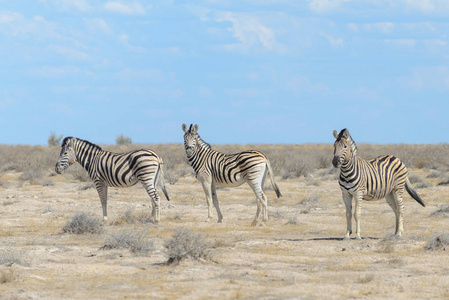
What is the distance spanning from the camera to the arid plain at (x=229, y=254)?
29.9 ft

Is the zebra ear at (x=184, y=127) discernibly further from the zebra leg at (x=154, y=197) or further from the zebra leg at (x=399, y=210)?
the zebra leg at (x=399, y=210)

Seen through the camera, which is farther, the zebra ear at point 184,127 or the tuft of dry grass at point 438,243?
the zebra ear at point 184,127

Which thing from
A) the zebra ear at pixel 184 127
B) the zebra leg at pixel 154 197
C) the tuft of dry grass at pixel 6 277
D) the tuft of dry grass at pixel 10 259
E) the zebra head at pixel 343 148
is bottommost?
the tuft of dry grass at pixel 6 277

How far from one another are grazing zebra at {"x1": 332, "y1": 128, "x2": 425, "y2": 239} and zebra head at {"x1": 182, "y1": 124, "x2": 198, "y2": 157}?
15.5 ft

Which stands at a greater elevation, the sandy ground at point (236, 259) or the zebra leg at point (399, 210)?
the zebra leg at point (399, 210)

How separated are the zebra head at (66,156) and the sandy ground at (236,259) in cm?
142

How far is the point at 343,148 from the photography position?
1297 centimetres

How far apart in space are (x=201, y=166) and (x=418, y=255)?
6677 millimetres

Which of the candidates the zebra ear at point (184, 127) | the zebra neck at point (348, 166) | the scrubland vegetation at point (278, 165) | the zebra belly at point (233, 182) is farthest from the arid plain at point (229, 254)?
the scrubland vegetation at point (278, 165)

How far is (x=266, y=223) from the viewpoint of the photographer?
16.6 metres

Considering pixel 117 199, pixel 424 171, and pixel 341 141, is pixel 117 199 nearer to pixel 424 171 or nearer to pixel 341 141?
pixel 341 141

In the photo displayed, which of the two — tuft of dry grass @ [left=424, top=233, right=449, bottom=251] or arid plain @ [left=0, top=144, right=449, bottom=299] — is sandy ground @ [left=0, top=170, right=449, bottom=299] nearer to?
arid plain @ [left=0, top=144, right=449, bottom=299]

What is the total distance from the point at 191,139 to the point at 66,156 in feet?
10.9

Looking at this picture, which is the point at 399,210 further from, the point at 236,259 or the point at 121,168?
the point at 121,168
